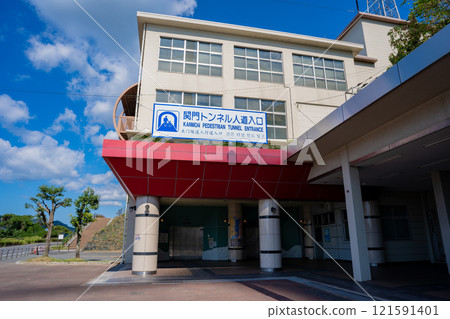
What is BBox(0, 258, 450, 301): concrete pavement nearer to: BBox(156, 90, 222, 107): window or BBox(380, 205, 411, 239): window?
BBox(380, 205, 411, 239): window

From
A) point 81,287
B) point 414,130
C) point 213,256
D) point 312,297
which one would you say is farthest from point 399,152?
point 213,256

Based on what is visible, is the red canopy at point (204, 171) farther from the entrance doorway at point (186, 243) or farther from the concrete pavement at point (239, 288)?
the entrance doorway at point (186, 243)

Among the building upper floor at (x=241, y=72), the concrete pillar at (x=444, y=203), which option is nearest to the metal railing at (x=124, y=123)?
the building upper floor at (x=241, y=72)

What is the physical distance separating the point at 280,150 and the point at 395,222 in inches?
404

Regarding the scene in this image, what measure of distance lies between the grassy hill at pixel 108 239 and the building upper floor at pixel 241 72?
71.7 ft

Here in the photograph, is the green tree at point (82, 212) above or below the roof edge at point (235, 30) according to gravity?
below

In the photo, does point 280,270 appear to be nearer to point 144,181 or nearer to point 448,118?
point 144,181

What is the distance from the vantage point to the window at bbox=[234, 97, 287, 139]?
17.2m

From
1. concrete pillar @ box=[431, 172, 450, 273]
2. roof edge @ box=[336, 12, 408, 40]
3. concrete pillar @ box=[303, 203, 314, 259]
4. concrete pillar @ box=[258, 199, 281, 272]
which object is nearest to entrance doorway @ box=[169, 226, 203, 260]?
concrete pillar @ box=[303, 203, 314, 259]

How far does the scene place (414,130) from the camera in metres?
8.06

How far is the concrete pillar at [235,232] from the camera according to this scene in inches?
766

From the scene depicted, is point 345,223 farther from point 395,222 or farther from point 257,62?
point 257,62

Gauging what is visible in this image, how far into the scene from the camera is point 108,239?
36.0 metres

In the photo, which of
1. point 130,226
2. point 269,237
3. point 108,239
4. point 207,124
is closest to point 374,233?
point 269,237
